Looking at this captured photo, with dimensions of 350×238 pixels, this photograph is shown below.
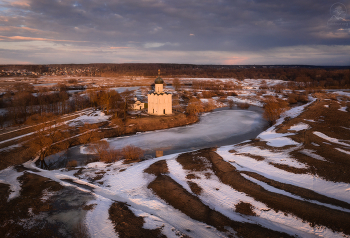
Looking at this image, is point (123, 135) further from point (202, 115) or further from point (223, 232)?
→ point (223, 232)

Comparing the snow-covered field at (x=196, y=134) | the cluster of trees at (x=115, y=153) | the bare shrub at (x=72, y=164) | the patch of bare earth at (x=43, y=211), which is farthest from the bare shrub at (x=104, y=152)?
the patch of bare earth at (x=43, y=211)

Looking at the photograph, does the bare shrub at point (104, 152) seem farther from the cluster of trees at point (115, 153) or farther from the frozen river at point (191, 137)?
the frozen river at point (191, 137)

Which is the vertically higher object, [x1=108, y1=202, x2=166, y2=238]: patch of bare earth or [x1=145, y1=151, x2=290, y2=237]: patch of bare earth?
[x1=108, y1=202, x2=166, y2=238]: patch of bare earth

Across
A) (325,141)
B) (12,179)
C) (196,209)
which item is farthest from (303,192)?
(12,179)

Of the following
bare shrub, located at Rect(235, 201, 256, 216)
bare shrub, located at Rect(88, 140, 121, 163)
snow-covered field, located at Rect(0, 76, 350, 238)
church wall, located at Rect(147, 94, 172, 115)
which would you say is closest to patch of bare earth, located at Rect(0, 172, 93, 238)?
snow-covered field, located at Rect(0, 76, 350, 238)

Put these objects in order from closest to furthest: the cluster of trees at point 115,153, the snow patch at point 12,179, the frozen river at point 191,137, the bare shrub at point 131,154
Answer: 1. the snow patch at point 12,179
2. the cluster of trees at point 115,153
3. the bare shrub at point 131,154
4. the frozen river at point 191,137

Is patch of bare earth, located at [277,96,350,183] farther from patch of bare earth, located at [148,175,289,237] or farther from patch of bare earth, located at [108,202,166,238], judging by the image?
patch of bare earth, located at [108,202,166,238]

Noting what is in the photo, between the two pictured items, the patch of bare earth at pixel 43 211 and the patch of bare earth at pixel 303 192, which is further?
the patch of bare earth at pixel 303 192

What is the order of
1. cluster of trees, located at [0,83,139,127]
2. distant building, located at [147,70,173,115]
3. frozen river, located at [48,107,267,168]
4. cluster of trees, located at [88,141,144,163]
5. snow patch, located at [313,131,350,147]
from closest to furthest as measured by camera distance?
cluster of trees, located at [88,141,144,163]
snow patch, located at [313,131,350,147]
frozen river, located at [48,107,267,168]
cluster of trees, located at [0,83,139,127]
distant building, located at [147,70,173,115]
